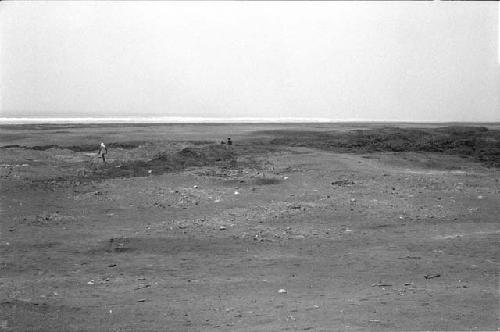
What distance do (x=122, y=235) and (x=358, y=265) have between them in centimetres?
663

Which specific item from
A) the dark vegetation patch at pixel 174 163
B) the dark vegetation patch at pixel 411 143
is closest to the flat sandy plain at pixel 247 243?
the dark vegetation patch at pixel 174 163

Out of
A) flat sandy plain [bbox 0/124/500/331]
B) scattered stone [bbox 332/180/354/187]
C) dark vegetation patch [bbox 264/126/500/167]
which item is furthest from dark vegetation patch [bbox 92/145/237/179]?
dark vegetation patch [bbox 264/126/500/167]

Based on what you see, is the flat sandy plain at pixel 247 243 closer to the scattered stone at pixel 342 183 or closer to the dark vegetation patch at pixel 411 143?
the scattered stone at pixel 342 183

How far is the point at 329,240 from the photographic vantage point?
15.7m

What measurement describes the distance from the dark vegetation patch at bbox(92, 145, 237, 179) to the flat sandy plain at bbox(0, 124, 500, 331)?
4.8 inches

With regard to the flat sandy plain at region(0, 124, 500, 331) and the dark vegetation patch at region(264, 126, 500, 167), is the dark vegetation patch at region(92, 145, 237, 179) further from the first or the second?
the dark vegetation patch at region(264, 126, 500, 167)

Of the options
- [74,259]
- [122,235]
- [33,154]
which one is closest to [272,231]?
[122,235]

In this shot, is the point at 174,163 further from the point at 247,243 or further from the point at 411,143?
the point at 411,143

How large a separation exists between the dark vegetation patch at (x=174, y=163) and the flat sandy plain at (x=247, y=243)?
12cm

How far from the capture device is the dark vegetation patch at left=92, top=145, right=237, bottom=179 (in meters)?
26.3

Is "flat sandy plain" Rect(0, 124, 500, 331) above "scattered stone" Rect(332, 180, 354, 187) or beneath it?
beneath

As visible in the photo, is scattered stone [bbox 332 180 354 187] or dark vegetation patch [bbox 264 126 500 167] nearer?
scattered stone [bbox 332 180 354 187]

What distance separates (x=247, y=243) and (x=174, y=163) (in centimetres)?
1341

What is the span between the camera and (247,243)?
1539 cm
